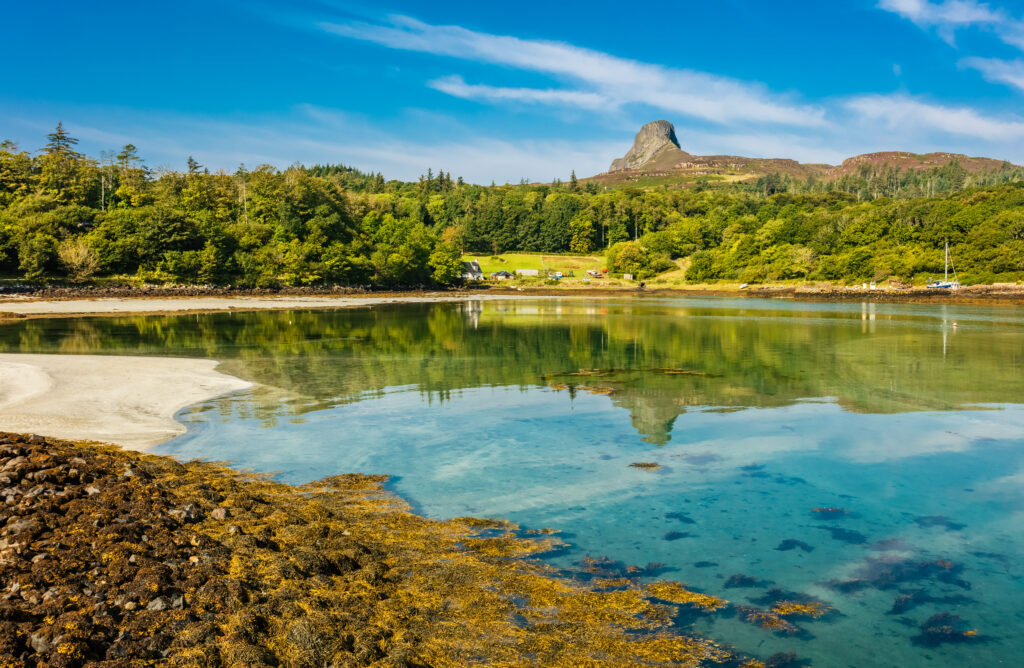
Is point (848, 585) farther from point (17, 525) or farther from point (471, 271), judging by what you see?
point (471, 271)

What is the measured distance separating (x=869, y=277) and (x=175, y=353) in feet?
338

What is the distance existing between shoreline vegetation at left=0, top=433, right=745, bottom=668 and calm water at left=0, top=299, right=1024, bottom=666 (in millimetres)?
726

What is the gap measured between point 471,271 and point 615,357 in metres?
106

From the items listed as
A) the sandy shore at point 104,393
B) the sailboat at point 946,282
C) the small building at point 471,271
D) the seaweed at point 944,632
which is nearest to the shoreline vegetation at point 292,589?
the seaweed at point 944,632

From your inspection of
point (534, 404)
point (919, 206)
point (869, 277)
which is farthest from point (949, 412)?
point (919, 206)

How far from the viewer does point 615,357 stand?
27797 mm

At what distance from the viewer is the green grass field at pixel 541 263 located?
138 m

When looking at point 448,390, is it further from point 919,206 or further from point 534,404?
point 919,206

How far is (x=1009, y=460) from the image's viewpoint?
1227cm

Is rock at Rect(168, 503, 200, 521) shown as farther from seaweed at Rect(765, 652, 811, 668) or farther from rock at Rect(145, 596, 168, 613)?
seaweed at Rect(765, 652, 811, 668)

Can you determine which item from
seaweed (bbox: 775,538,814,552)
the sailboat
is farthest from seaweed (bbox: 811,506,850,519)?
the sailboat

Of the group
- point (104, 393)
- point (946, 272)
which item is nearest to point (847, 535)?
point (104, 393)

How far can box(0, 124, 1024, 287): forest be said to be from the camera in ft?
259

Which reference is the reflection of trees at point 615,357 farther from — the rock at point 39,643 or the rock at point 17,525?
the rock at point 39,643
